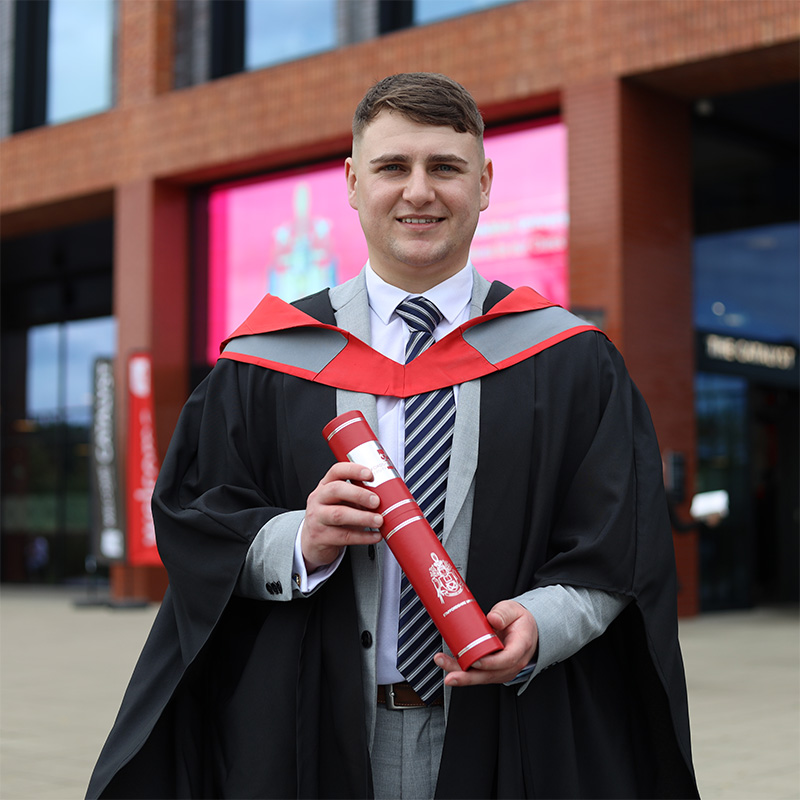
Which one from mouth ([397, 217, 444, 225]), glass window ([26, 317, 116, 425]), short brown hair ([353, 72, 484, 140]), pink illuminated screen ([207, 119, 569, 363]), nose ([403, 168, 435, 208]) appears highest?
pink illuminated screen ([207, 119, 569, 363])

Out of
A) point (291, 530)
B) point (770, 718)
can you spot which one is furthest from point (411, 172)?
point (770, 718)

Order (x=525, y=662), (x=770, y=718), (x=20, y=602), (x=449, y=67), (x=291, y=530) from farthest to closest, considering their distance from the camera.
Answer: (x=20, y=602), (x=449, y=67), (x=770, y=718), (x=291, y=530), (x=525, y=662)

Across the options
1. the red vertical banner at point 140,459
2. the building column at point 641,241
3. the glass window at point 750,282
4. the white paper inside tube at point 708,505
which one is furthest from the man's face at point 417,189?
the red vertical banner at point 140,459

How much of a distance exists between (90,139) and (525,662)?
15.7m

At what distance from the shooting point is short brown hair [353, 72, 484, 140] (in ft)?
7.03

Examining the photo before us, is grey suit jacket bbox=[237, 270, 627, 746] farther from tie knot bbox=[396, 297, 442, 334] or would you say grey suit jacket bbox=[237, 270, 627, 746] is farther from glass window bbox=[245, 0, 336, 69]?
glass window bbox=[245, 0, 336, 69]

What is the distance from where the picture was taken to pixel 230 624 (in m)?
2.21

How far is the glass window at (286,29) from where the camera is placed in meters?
14.7

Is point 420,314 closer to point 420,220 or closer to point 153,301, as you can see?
point 420,220

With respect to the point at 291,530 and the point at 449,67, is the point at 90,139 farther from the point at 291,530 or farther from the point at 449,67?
the point at 291,530

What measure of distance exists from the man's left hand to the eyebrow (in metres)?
0.82

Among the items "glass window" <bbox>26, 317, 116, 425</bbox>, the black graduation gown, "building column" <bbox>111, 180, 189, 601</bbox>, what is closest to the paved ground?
"building column" <bbox>111, 180, 189, 601</bbox>

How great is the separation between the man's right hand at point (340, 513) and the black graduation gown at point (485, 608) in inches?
7.0

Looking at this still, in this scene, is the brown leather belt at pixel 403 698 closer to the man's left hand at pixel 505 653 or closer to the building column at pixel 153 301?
the man's left hand at pixel 505 653
